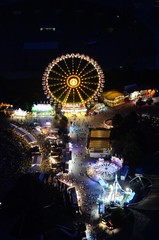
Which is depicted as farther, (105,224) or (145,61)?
(145,61)

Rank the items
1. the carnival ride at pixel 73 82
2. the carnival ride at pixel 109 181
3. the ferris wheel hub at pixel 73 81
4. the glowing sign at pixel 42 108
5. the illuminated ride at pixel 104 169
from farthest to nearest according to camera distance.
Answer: the glowing sign at pixel 42 108
the ferris wheel hub at pixel 73 81
the carnival ride at pixel 73 82
the illuminated ride at pixel 104 169
the carnival ride at pixel 109 181

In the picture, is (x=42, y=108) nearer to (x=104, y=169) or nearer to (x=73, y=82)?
(x=73, y=82)

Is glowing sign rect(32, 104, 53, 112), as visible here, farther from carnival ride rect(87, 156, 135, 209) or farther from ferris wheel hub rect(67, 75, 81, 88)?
carnival ride rect(87, 156, 135, 209)

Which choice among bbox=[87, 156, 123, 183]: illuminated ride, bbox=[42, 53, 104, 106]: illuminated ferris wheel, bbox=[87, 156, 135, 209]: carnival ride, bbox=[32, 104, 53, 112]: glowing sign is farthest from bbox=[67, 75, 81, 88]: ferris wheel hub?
bbox=[87, 156, 135, 209]: carnival ride

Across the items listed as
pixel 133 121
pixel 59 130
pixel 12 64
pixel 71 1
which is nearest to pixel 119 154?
pixel 133 121

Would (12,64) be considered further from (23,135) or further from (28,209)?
(28,209)

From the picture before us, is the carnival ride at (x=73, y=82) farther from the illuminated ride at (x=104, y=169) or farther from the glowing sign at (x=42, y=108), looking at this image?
the illuminated ride at (x=104, y=169)

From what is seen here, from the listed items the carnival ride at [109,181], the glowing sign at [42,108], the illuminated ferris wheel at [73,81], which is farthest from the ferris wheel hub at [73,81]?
the carnival ride at [109,181]
